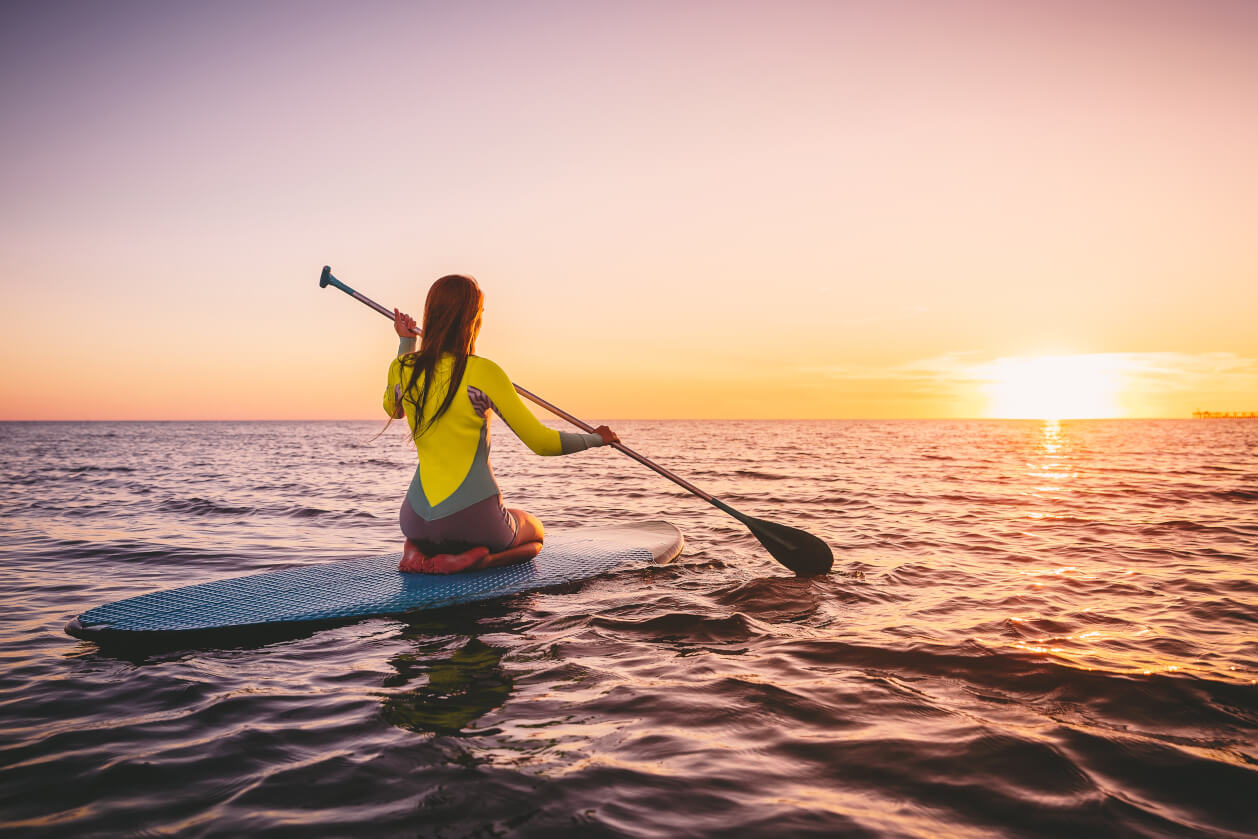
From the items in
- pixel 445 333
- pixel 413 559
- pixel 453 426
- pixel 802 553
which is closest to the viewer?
pixel 445 333

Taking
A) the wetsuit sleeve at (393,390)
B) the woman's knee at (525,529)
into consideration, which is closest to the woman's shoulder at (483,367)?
the wetsuit sleeve at (393,390)

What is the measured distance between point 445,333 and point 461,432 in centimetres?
67

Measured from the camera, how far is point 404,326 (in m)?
5.21

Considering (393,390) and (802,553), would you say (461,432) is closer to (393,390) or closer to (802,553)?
(393,390)

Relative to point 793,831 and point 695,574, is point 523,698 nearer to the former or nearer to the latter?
point 793,831

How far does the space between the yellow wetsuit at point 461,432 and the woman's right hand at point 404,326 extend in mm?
428

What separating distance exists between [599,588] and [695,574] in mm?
1036

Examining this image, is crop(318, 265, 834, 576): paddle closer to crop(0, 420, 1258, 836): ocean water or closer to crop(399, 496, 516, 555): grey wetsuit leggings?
crop(0, 420, 1258, 836): ocean water

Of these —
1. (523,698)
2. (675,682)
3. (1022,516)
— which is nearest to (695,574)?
(675,682)

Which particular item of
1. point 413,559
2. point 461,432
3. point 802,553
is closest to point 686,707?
point 461,432

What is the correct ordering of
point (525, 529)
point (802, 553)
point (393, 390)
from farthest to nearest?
1. point (802, 553)
2. point (525, 529)
3. point (393, 390)

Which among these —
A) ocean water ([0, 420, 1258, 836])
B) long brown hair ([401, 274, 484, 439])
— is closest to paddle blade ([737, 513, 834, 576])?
ocean water ([0, 420, 1258, 836])

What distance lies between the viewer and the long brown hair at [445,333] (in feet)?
15.1

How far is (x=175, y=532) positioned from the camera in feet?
29.1
